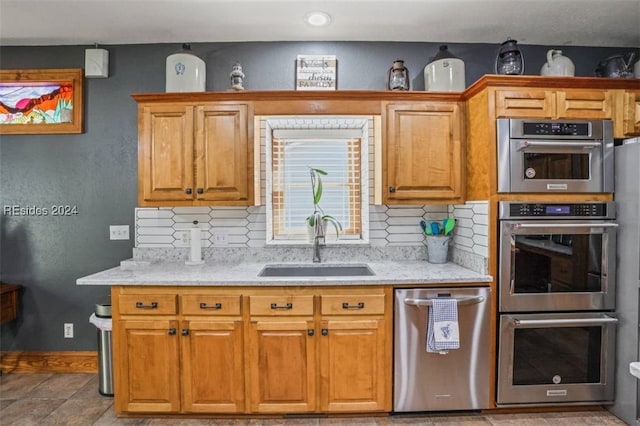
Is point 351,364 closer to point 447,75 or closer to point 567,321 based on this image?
point 567,321

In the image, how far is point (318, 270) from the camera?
9.29 feet

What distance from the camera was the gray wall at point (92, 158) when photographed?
2.91m

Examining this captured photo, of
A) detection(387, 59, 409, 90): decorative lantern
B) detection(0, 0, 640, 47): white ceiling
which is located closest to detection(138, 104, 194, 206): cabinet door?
detection(0, 0, 640, 47): white ceiling

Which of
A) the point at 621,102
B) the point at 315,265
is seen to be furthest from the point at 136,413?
the point at 621,102

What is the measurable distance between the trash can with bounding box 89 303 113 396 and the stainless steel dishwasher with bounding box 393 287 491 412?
2.03 meters

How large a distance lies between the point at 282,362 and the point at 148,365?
2.81 ft

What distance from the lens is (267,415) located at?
2281 millimetres

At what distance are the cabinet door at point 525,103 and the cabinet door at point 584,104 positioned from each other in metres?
0.06

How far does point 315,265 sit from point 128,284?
132 centimetres

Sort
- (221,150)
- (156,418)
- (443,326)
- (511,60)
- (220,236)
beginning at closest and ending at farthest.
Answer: (443,326), (156,418), (511,60), (221,150), (220,236)

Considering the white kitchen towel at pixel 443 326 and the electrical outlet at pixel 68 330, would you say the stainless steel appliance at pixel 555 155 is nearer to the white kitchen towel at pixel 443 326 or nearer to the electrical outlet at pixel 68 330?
the white kitchen towel at pixel 443 326

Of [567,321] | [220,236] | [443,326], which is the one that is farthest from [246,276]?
[567,321]

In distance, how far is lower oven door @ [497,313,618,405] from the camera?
2.25 m

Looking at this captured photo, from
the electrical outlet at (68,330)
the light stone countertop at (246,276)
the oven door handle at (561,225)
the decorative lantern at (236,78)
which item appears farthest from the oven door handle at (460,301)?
the electrical outlet at (68,330)
